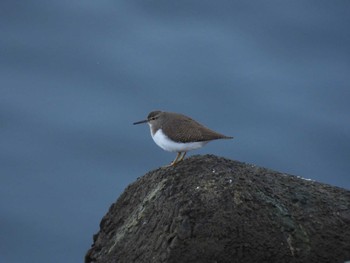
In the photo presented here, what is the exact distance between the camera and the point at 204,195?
20.0ft

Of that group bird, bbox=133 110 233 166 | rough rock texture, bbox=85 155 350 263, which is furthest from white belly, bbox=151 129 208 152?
rough rock texture, bbox=85 155 350 263

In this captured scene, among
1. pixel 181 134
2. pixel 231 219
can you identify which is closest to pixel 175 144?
pixel 181 134

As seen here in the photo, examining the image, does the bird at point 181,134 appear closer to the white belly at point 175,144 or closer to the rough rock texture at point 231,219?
the white belly at point 175,144

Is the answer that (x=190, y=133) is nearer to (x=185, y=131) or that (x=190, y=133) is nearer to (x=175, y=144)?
(x=185, y=131)

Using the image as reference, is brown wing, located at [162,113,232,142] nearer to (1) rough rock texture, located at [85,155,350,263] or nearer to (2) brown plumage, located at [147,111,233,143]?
(2) brown plumage, located at [147,111,233,143]

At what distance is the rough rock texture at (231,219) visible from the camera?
231 inches

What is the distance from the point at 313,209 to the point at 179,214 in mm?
1302

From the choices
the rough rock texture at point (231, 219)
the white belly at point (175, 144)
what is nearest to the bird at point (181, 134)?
the white belly at point (175, 144)

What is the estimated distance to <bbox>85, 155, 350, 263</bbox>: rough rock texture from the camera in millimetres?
5867

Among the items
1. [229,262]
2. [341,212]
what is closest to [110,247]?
[229,262]

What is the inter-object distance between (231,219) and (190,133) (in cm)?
165

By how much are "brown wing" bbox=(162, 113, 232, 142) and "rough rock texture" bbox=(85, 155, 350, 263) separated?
23.3 inches

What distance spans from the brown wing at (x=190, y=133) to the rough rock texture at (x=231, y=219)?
1.94ft

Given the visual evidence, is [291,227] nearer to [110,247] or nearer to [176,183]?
[176,183]
